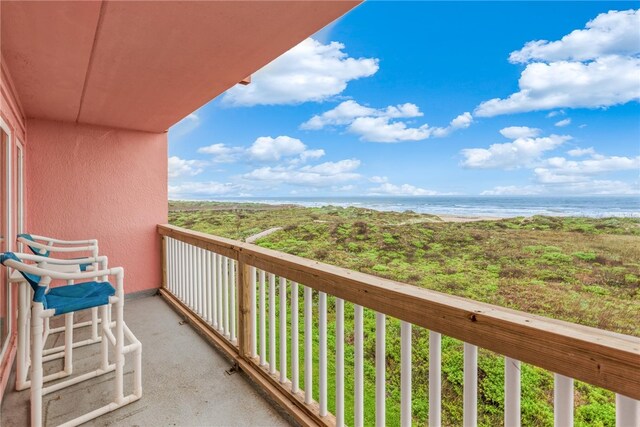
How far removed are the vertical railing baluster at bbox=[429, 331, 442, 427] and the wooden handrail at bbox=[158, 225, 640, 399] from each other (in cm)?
9

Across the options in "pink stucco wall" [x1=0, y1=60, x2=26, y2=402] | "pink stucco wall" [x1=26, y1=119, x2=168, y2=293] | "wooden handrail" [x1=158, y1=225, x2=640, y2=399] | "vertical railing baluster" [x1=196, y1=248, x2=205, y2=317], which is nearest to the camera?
"wooden handrail" [x1=158, y1=225, x2=640, y2=399]

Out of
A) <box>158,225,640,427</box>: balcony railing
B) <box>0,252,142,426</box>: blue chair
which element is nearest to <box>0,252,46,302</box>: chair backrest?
<box>0,252,142,426</box>: blue chair

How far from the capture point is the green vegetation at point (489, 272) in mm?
1706

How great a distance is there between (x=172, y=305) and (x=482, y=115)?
39.7 ft

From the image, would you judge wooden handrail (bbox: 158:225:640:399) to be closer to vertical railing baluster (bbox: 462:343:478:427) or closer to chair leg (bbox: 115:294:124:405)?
vertical railing baluster (bbox: 462:343:478:427)

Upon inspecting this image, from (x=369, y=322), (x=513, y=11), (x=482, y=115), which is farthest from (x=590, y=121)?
(x=369, y=322)

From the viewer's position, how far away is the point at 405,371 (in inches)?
48.1

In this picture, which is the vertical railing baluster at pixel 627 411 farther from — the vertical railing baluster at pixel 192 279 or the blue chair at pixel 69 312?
the vertical railing baluster at pixel 192 279

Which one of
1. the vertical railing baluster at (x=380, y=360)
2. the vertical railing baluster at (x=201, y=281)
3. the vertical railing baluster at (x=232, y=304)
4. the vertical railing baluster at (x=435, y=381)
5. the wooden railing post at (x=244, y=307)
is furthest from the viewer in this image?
the vertical railing baluster at (x=201, y=281)

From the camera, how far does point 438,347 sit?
1.11m

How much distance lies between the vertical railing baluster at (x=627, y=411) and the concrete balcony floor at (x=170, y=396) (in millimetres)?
1517

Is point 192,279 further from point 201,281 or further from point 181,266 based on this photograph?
point 181,266

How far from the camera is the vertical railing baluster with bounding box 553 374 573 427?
32.4 inches

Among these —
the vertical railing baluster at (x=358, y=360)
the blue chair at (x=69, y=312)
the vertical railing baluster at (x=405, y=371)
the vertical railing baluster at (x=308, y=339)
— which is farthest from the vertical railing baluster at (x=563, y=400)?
the blue chair at (x=69, y=312)
